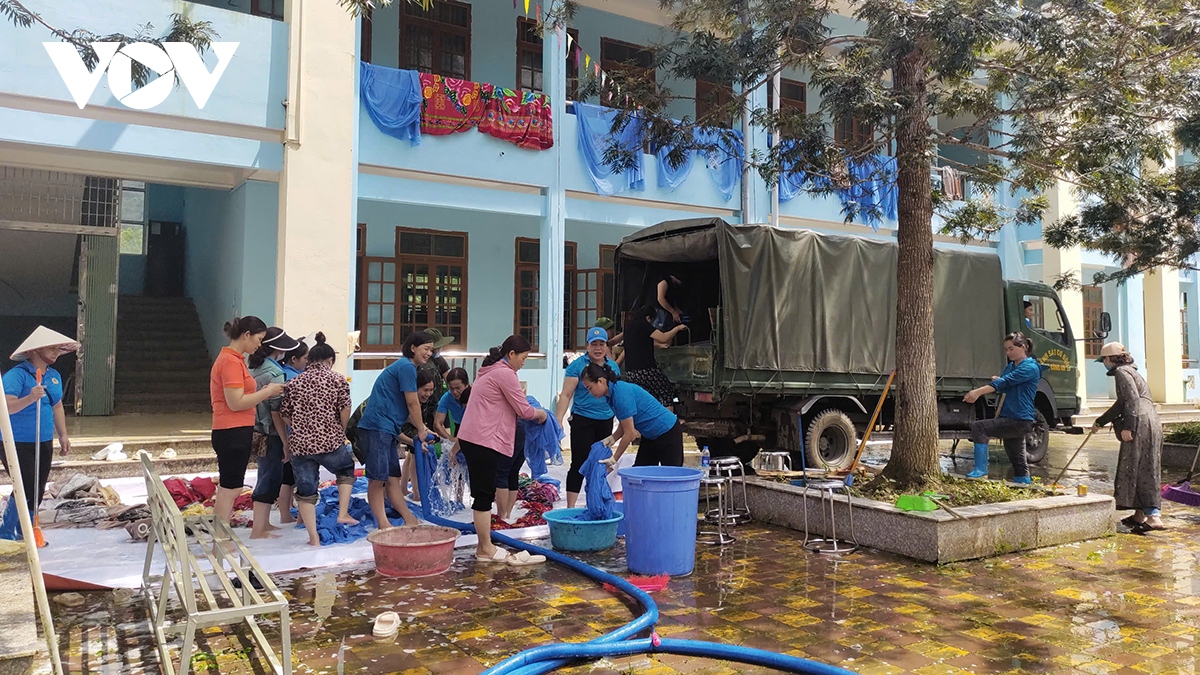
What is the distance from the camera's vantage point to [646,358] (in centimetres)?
955

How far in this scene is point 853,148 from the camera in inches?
324

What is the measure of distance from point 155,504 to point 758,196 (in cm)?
1198

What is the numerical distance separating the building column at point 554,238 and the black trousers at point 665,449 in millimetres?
6155

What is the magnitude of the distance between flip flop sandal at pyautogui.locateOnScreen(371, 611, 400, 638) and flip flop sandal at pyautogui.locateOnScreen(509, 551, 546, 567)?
140 cm

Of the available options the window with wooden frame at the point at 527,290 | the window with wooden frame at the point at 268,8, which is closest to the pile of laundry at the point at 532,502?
the window with wooden frame at the point at 527,290

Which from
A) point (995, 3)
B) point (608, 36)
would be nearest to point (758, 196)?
point (608, 36)

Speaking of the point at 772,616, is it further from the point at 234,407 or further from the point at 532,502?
the point at 234,407

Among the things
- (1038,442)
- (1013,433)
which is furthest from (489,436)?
(1038,442)

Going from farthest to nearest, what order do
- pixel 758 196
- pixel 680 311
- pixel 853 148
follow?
pixel 758 196, pixel 680 311, pixel 853 148

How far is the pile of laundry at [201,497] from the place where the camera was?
695cm

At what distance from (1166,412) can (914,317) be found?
1542 cm

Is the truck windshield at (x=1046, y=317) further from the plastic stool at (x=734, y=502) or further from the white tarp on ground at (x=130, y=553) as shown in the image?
the white tarp on ground at (x=130, y=553)

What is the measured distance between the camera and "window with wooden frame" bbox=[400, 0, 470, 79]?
43.7 feet

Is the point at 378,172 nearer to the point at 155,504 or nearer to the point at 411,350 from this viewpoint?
the point at 411,350
